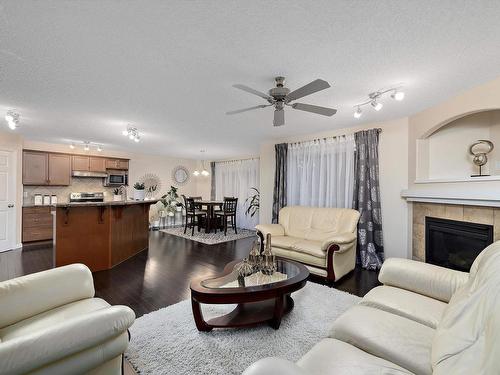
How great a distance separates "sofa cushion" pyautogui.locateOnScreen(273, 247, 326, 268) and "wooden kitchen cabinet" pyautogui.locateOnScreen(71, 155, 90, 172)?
5.62m

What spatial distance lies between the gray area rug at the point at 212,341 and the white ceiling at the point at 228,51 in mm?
2382

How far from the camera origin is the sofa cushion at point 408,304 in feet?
4.88

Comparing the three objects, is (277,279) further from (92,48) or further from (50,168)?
(50,168)

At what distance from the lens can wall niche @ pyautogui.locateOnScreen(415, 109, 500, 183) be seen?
3059 mm

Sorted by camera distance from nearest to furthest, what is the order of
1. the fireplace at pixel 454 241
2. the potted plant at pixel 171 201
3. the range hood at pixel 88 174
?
1. the fireplace at pixel 454 241
2. the range hood at pixel 88 174
3. the potted plant at pixel 171 201

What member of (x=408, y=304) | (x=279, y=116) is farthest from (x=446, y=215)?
(x=279, y=116)

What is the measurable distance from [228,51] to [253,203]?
584 cm

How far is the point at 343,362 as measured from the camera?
1.10m

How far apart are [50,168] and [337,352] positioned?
7148mm

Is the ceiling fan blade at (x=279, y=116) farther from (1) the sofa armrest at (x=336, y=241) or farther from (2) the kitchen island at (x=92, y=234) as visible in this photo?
(2) the kitchen island at (x=92, y=234)

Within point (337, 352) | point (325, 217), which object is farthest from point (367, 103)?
point (337, 352)

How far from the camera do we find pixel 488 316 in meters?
0.97

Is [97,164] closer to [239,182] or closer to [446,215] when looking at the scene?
[239,182]

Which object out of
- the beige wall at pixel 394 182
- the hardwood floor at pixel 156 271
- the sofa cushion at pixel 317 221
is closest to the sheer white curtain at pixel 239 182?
the hardwood floor at pixel 156 271
